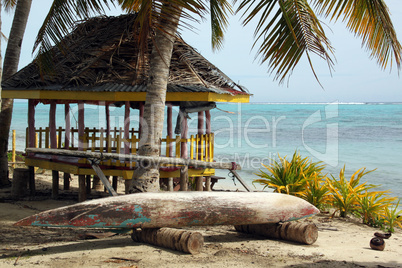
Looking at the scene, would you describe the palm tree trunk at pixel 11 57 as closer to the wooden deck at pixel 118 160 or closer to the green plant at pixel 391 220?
the wooden deck at pixel 118 160

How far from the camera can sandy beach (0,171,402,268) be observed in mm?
6227

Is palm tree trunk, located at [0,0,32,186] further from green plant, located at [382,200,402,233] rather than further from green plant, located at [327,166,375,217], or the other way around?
green plant, located at [382,200,402,233]

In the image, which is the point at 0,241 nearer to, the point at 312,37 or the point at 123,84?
the point at 123,84

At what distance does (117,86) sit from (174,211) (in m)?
4.13

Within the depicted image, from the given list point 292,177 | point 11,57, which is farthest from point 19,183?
point 292,177

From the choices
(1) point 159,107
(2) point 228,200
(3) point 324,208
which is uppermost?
(1) point 159,107

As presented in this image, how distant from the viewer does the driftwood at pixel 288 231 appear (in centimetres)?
762

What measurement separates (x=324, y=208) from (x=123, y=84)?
5.96m

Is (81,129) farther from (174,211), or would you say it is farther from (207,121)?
(174,211)

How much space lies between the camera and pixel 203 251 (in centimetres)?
696

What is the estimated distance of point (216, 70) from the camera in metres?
11.8

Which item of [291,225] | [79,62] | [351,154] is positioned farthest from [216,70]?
[351,154]

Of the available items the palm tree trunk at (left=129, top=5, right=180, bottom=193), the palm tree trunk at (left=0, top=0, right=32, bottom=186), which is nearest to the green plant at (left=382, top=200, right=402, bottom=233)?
the palm tree trunk at (left=129, top=5, right=180, bottom=193)

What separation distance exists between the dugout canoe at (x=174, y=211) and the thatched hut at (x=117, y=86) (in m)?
2.74
